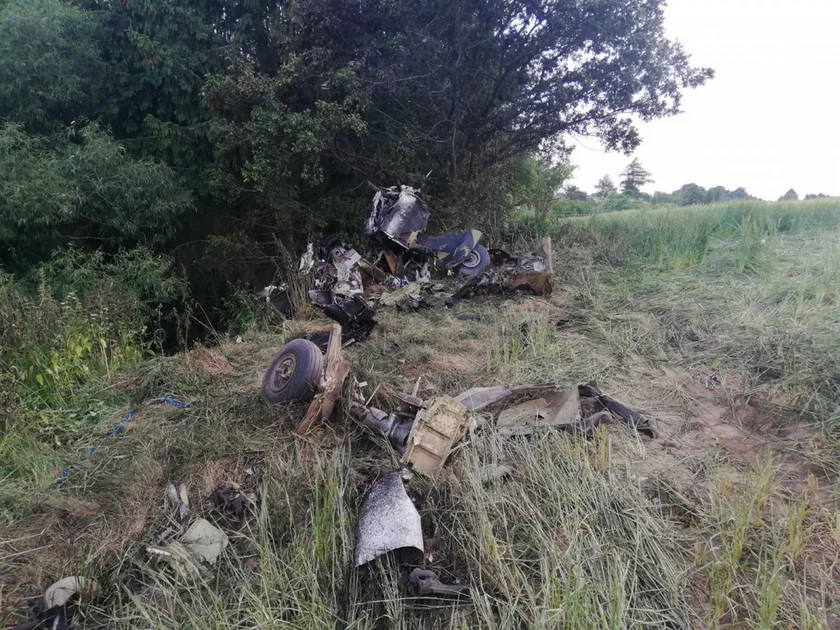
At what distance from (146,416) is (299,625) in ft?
6.73

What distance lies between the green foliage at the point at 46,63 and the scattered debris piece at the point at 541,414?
7473mm

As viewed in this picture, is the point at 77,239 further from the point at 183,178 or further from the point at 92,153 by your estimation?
the point at 183,178

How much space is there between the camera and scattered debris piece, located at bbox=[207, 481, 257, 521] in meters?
2.19

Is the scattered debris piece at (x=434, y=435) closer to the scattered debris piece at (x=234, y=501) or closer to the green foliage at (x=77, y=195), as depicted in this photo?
the scattered debris piece at (x=234, y=501)

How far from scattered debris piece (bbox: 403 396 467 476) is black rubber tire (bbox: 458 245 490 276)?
14.7 ft

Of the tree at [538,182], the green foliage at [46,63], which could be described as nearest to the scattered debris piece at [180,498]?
the green foliage at [46,63]

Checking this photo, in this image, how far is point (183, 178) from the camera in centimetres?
753

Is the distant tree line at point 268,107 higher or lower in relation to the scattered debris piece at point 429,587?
higher

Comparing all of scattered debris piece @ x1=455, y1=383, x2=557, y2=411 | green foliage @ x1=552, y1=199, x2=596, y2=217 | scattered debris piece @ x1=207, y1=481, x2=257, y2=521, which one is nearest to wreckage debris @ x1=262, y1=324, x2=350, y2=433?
scattered debris piece @ x1=207, y1=481, x2=257, y2=521

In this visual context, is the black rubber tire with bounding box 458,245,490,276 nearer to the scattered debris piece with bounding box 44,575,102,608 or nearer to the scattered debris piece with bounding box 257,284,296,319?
the scattered debris piece with bounding box 257,284,296,319

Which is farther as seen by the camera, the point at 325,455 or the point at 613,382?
the point at 613,382

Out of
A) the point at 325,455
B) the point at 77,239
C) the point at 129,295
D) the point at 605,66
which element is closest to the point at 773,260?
the point at 605,66

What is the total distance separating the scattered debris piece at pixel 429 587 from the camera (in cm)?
170

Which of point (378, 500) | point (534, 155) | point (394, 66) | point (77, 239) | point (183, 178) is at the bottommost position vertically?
point (378, 500)
